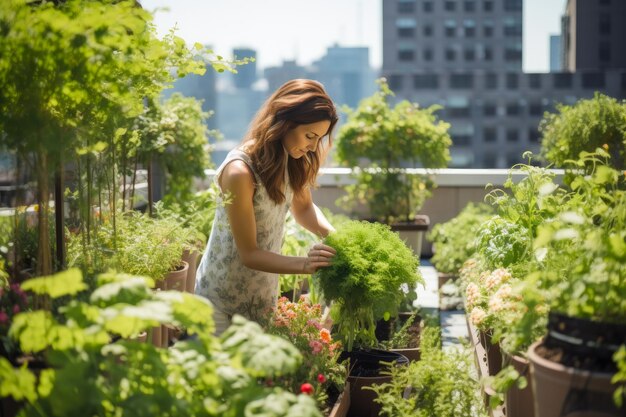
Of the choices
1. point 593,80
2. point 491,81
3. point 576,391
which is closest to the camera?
point 576,391

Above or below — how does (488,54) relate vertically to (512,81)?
above

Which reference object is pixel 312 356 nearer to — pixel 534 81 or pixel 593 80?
pixel 593 80

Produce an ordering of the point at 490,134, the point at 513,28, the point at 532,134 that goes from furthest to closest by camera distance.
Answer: the point at 513,28 → the point at 490,134 → the point at 532,134

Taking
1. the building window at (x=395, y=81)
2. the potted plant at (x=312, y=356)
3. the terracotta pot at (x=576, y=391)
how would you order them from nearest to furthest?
1. the terracotta pot at (x=576, y=391)
2. the potted plant at (x=312, y=356)
3. the building window at (x=395, y=81)

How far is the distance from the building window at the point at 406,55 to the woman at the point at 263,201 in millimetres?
90402

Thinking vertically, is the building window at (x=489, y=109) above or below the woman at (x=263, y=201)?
above

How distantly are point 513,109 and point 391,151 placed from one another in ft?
241

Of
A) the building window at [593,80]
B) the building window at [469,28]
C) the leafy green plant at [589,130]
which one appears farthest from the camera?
the building window at [469,28]

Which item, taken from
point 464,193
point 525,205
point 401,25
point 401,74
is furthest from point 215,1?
point 525,205

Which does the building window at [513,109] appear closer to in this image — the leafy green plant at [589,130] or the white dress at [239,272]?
the leafy green plant at [589,130]

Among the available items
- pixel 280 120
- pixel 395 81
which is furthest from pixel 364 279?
pixel 395 81

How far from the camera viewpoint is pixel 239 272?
8.93 ft

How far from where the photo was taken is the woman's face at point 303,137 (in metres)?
2.58

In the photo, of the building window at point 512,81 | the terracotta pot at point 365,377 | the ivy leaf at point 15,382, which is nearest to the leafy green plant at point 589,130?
the terracotta pot at point 365,377
